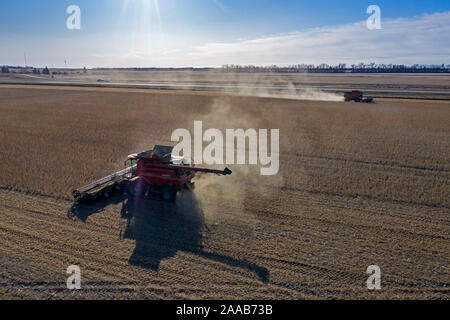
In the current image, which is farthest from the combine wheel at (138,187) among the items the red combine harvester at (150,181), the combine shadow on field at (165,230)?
the combine shadow on field at (165,230)

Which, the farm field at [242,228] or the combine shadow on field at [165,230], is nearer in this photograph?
the farm field at [242,228]

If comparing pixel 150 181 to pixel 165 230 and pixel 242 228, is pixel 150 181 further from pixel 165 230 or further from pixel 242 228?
pixel 242 228

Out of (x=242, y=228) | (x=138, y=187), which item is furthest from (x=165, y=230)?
(x=138, y=187)

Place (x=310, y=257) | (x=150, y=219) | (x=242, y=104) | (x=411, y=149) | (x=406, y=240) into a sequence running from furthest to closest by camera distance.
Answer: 1. (x=242, y=104)
2. (x=411, y=149)
3. (x=150, y=219)
4. (x=406, y=240)
5. (x=310, y=257)

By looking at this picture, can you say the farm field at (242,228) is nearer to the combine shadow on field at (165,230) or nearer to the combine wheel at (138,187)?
the combine shadow on field at (165,230)

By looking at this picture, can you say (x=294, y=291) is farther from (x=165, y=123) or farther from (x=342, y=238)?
(x=165, y=123)
